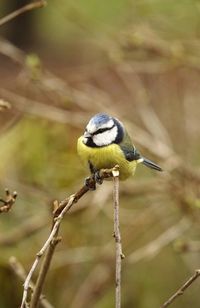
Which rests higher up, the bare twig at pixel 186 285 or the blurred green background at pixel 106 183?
the blurred green background at pixel 106 183

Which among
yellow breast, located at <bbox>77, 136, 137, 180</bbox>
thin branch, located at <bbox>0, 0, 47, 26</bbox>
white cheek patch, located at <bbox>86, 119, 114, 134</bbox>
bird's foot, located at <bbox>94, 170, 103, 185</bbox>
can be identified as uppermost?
thin branch, located at <bbox>0, 0, 47, 26</bbox>

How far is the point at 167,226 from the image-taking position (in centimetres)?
410

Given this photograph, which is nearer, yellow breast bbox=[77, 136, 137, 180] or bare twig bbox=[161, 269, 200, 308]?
bare twig bbox=[161, 269, 200, 308]

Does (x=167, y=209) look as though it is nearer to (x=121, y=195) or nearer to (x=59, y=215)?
(x=121, y=195)

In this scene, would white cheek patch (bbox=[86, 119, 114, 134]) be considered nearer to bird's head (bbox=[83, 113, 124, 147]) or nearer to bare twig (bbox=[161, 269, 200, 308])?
bird's head (bbox=[83, 113, 124, 147])

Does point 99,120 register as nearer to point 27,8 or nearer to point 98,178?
point 98,178

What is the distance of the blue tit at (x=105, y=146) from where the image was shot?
2.10m

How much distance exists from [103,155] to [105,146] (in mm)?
33

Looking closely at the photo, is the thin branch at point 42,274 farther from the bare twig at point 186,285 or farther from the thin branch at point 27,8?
the thin branch at point 27,8

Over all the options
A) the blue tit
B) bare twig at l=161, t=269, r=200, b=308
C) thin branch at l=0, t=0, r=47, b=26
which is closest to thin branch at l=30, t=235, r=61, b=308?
bare twig at l=161, t=269, r=200, b=308

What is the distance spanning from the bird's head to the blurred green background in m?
0.95

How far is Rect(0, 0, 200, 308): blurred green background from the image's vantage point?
343 centimetres

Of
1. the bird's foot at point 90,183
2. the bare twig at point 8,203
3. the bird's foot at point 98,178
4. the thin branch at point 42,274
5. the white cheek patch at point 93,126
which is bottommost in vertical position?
the thin branch at point 42,274

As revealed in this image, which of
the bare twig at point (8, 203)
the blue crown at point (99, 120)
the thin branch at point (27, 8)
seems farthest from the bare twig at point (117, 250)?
the thin branch at point (27, 8)
